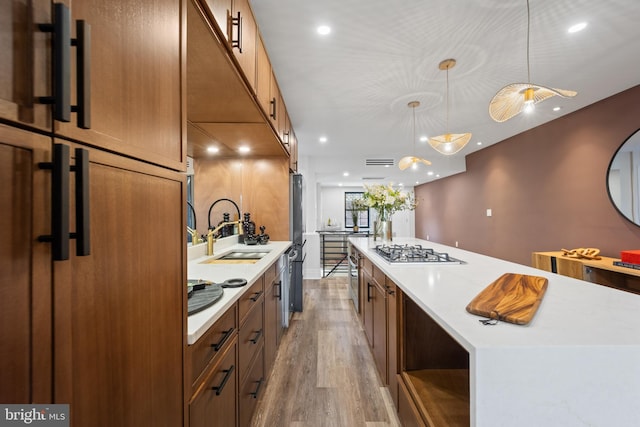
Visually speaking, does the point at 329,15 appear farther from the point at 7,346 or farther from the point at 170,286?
the point at 7,346

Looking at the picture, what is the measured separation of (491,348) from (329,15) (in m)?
1.91

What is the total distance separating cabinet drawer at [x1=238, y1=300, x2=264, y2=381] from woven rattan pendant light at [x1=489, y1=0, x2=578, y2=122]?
82.0 inches

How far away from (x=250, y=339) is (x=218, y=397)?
42 cm

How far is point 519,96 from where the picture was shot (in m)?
1.72

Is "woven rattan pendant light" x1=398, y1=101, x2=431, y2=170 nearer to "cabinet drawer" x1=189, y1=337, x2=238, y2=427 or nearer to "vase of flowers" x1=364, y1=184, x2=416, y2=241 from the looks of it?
"vase of flowers" x1=364, y1=184, x2=416, y2=241

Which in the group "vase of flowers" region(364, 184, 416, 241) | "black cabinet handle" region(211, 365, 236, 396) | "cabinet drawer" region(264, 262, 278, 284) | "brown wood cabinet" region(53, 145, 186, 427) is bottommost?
"black cabinet handle" region(211, 365, 236, 396)

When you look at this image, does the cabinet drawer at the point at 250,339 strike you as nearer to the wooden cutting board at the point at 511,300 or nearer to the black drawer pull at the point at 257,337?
the black drawer pull at the point at 257,337

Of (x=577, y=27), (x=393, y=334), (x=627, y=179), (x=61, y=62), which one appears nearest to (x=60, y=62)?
(x=61, y=62)

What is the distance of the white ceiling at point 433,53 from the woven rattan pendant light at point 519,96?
259 mm

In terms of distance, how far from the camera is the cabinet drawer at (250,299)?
3.99ft

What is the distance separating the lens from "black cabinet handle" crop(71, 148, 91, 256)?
0.41m

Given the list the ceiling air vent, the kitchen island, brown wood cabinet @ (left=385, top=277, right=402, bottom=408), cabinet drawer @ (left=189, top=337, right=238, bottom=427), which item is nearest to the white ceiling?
brown wood cabinet @ (left=385, top=277, right=402, bottom=408)

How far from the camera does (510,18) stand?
1.67 m

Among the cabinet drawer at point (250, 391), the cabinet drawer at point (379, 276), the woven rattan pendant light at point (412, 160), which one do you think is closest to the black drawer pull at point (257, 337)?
the cabinet drawer at point (250, 391)
